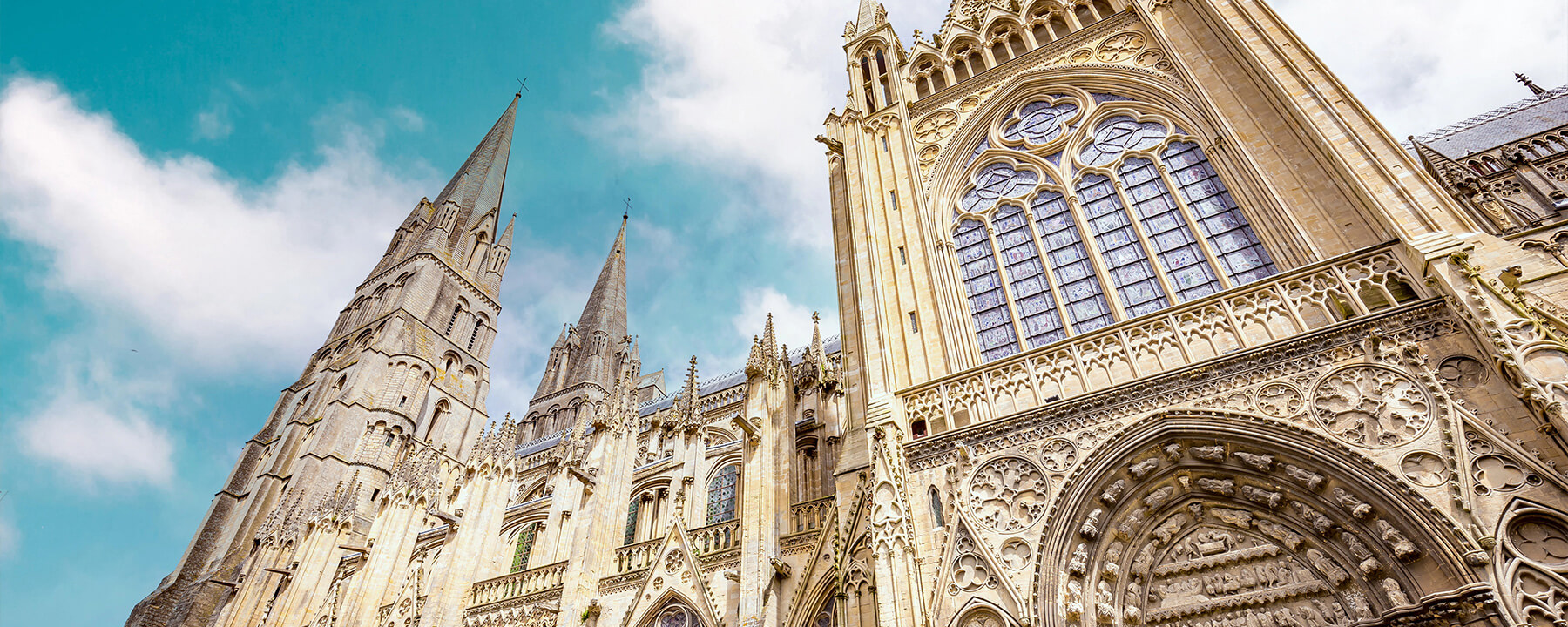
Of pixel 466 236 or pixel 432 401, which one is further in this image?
pixel 466 236

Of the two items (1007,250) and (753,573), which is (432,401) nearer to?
(753,573)

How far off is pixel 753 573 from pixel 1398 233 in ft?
32.0

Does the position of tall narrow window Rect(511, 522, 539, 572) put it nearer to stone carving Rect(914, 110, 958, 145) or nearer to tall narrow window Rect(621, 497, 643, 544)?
tall narrow window Rect(621, 497, 643, 544)

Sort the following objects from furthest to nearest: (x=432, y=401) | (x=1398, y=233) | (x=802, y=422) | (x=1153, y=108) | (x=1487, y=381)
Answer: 1. (x=432, y=401)
2. (x=802, y=422)
3. (x=1153, y=108)
4. (x=1398, y=233)
5. (x=1487, y=381)

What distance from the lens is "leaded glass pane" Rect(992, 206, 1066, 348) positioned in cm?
1039

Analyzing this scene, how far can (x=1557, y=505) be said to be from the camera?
577 centimetres

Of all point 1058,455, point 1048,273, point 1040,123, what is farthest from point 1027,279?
point 1040,123

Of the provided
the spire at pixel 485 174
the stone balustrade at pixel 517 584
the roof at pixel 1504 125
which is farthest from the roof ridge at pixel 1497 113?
the spire at pixel 485 174

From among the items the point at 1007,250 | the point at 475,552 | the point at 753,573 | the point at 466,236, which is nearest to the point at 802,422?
the point at 753,573

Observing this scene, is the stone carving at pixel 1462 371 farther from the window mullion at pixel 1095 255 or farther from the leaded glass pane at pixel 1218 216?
the window mullion at pixel 1095 255

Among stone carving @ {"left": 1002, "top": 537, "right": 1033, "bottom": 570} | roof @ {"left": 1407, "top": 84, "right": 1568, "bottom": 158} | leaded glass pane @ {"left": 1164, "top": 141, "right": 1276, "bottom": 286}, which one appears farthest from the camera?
roof @ {"left": 1407, "top": 84, "right": 1568, "bottom": 158}

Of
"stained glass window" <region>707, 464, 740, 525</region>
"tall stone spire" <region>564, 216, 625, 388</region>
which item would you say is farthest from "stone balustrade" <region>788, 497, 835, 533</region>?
"tall stone spire" <region>564, 216, 625, 388</region>

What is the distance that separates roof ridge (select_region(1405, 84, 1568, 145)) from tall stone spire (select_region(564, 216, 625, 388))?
3571 centimetres

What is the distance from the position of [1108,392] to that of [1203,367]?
101 centimetres
